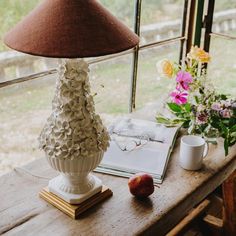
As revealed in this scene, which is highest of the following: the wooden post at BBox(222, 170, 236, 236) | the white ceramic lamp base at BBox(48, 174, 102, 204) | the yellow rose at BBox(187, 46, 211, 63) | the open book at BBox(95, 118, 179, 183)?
the yellow rose at BBox(187, 46, 211, 63)

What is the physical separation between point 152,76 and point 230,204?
756 millimetres

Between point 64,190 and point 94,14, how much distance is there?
55cm

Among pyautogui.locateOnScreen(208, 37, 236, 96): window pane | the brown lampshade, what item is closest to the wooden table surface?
the brown lampshade

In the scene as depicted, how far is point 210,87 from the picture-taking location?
1715 mm

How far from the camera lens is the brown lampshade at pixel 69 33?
92cm

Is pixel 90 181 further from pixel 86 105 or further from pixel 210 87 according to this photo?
pixel 210 87

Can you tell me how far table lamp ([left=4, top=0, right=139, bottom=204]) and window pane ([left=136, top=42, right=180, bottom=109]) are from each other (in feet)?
2.85

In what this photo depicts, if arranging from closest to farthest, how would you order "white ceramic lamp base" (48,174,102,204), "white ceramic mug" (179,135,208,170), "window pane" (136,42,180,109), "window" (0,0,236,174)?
"white ceramic lamp base" (48,174,102,204)
"white ceramic mug" (179,135,208,170)
"window" (0,0,236,174)
"window pane" (136,42,180,109)

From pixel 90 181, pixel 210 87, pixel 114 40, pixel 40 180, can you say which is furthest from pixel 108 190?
pixel 210 87

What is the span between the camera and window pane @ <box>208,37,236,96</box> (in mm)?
2240

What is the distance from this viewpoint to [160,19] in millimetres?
2035

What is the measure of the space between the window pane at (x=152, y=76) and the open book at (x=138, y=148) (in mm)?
408

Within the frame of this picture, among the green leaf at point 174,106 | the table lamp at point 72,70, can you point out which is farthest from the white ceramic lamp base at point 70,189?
the green leaf at point 174,106

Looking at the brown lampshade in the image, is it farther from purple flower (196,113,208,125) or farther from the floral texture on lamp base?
purple flower (196,113,208,125)
